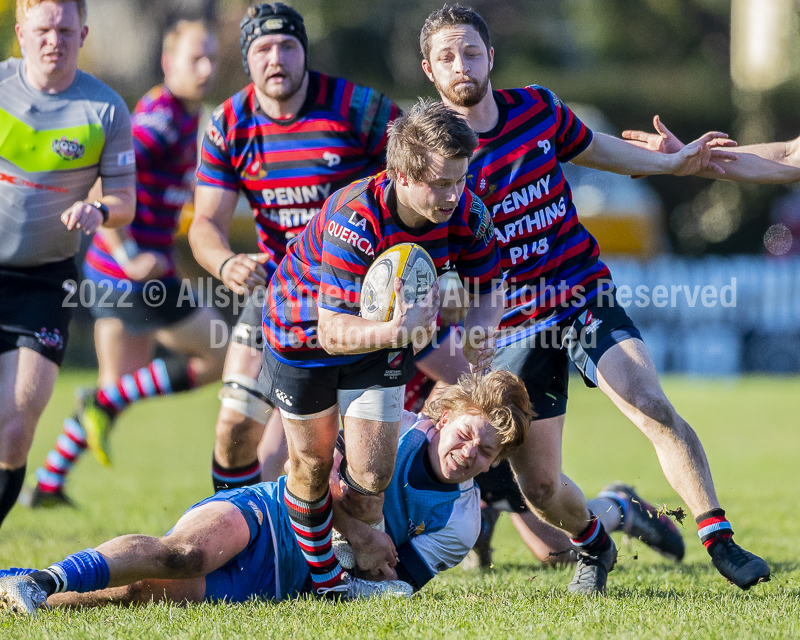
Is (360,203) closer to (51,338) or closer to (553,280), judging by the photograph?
(553,280)

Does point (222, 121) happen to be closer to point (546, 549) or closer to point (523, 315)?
point (523, 315)

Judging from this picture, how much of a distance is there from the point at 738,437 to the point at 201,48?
7210mm

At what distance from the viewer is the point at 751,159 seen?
4.86m

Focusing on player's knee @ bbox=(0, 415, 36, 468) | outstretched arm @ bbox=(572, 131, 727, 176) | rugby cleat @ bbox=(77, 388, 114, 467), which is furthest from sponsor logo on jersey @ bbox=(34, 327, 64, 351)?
outstretched arm @ bbox=(572, 131, 727, 176)

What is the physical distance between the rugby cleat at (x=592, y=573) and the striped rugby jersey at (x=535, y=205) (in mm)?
1093

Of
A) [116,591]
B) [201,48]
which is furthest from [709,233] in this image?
[116,591]

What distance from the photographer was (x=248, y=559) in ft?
13.1

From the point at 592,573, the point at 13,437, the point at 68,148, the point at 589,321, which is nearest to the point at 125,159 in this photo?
the point at 68,148

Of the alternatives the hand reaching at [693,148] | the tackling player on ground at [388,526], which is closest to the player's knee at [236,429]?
the tackling player on ground at [388,526]

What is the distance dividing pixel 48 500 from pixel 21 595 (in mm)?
3702

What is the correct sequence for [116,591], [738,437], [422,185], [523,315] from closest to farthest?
[422,185], [116,591], [523,315], [738,437]

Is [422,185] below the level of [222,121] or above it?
below

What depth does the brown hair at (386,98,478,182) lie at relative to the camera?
3486 mm

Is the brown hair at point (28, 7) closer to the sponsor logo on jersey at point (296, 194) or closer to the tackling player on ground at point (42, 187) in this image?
the tackling player on ground at point (42, 187)
